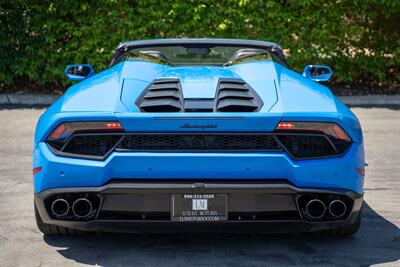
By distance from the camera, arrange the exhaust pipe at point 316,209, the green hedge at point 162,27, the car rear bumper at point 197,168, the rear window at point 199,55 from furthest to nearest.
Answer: the green hedge at point 162,27, the rear window at point 199,55, the exhaust pipe at point 316,209, the car rear bumper at point 197,168

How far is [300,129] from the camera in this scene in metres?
5.21

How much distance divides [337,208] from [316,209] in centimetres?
15

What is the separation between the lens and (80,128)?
5.25m

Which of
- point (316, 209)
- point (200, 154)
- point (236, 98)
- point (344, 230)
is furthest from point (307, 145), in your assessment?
point (344, 230)

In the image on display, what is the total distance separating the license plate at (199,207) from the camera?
5.19 m

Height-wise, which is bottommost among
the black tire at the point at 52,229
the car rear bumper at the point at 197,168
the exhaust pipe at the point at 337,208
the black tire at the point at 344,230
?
the black tire at the point at 52,229

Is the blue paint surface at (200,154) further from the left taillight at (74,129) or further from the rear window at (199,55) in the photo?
the rear window at (199,55)

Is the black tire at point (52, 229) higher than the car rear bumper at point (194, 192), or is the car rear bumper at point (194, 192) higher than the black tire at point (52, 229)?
the car rear bumper at point (194, 192)

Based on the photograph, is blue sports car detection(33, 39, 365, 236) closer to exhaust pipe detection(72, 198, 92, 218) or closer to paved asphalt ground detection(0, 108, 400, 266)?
exhaust pipe detection(72, 198, 92, 218)

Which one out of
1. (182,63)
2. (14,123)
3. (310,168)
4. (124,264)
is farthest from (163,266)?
(14,123)

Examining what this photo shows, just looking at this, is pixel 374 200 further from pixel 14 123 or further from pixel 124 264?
pixel 14 123

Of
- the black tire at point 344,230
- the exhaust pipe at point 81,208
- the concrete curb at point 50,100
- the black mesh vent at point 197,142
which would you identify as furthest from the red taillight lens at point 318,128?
the concrete curb at point 50,100

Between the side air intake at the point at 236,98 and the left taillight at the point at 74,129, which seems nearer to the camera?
the left taillight at the point at 74,129

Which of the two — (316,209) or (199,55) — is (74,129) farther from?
(199,55)
